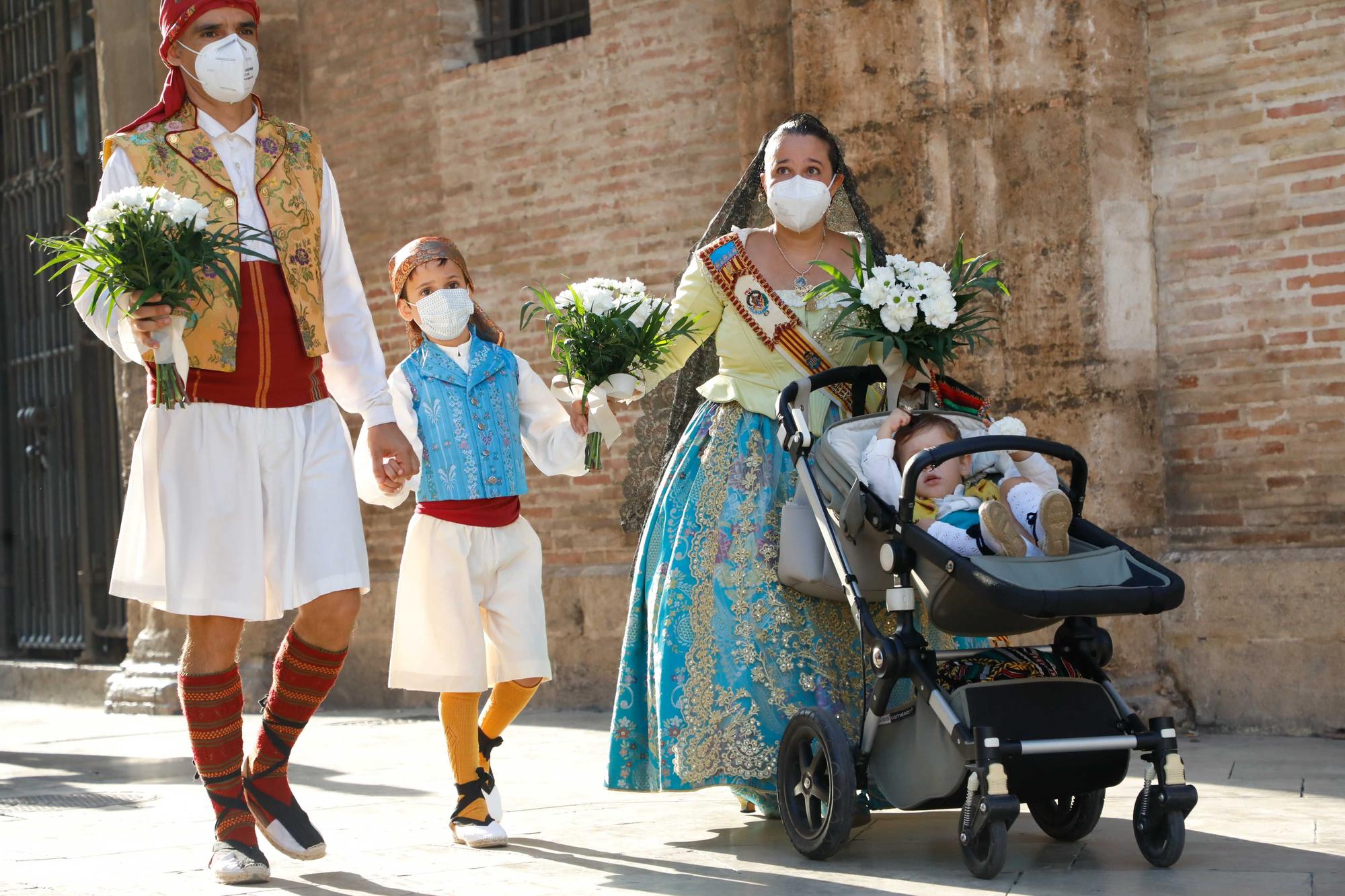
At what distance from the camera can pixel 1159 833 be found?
412 cm

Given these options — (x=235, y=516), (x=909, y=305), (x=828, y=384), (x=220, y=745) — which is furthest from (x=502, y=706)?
(x=909, y=305)

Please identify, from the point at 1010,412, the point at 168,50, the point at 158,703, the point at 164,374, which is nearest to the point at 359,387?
the point at 164,374

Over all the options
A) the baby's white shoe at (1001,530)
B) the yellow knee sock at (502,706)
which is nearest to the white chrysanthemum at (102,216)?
the yellow knee sock at (502,706)

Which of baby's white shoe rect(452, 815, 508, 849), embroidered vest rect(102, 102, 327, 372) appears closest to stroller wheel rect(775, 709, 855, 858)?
baby's white shoe rect(452, 815, 508, 849)

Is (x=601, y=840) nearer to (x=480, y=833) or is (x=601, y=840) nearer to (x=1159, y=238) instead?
(x=480, y=833)

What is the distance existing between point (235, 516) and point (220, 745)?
596 millimetres

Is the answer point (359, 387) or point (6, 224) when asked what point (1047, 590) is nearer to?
point (359, 387)

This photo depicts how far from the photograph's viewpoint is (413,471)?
4.70m

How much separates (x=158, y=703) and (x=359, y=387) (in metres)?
5.80

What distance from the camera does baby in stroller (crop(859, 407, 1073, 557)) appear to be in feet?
13.4

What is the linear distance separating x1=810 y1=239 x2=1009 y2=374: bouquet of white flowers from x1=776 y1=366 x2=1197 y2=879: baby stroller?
0.95 feet

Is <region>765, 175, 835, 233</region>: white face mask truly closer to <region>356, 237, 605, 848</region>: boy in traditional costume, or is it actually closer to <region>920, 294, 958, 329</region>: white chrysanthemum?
<region>920, 294, 958, 329</region>: white chrysanthemum

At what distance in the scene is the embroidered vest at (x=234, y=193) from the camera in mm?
4371

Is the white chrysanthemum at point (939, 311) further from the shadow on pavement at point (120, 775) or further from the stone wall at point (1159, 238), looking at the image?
the stone wall at point (1159, 238)
